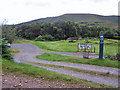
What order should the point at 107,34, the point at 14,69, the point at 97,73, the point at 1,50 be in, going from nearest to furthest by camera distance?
the point at 14,69
the point at 97,73
the point at 1,50
the point at 107,34

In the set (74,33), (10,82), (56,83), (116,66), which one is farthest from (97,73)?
(74,33)

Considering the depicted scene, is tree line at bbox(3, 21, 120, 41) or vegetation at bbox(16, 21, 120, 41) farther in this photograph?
vegetation at bbox(16, 21, 120, 41)

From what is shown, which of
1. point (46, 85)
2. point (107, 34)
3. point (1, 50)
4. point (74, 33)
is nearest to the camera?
Result: point (46, 85)

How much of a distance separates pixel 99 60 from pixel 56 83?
4.97m

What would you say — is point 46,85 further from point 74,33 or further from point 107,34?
point 74,33

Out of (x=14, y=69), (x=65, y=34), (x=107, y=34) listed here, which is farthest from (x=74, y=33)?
(x=14, y=69)

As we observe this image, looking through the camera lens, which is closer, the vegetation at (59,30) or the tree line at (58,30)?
the tree line at (58,30)

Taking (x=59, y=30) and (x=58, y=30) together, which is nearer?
(x=58, y=30)

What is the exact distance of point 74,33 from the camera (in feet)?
152

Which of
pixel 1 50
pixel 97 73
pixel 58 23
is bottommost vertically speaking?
pixel 97 73

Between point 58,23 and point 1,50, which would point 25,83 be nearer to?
point 1,50

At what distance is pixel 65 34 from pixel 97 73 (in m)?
40.6

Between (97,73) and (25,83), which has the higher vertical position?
(25,83)

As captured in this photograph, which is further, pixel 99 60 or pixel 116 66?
pixel 99 60
